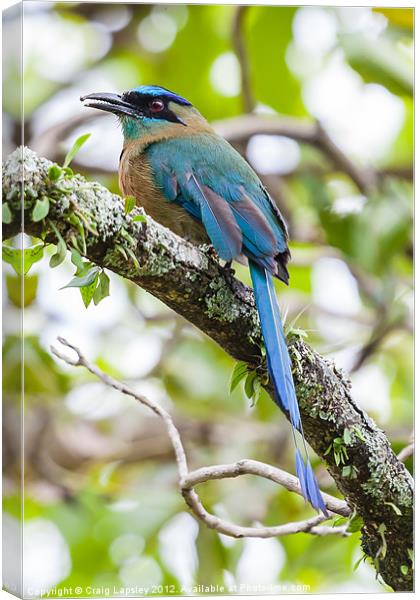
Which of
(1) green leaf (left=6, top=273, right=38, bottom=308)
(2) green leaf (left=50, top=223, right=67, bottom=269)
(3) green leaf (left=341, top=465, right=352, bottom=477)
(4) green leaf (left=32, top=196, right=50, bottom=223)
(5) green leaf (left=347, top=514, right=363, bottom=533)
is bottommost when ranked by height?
(5) green leaf (left=347, top=514, right=363, bottom=533)

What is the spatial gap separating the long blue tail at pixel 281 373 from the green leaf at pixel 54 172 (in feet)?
2.21

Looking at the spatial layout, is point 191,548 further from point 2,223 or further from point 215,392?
point 2,223

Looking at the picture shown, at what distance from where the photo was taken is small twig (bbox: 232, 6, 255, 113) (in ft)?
12.2

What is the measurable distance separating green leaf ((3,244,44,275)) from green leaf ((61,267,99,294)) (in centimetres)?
9

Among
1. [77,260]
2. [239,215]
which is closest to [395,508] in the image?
[239,215]

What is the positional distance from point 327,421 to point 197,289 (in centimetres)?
49

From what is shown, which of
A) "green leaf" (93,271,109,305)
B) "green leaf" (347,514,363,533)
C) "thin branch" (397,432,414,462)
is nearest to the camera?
"green leaf" (93,271,109,305)

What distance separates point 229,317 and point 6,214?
23.9 inches

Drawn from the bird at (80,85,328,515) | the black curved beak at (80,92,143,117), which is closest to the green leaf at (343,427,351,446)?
the bird at (80,85,328,515)

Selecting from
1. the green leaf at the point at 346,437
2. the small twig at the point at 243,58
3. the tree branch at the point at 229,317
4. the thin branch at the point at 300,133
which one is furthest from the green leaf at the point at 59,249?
the small twig at the point at 243,58

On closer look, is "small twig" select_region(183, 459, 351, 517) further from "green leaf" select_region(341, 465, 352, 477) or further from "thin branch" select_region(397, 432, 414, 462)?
"thin branch" select_region(397, 432, 414, 462)

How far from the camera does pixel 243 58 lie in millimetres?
3928

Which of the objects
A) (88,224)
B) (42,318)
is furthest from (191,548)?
(88,224)

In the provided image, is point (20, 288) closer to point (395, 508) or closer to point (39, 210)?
point (39, 210)
